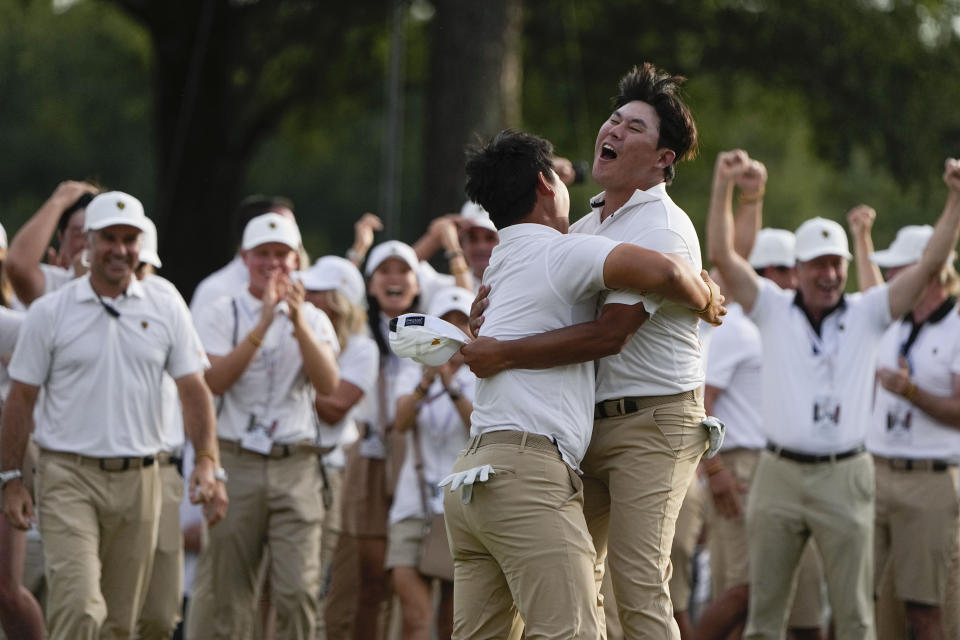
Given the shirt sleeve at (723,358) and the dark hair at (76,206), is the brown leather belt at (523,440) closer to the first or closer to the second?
the dark hair at (76,206)

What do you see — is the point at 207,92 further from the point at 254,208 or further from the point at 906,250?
the point at 906,250

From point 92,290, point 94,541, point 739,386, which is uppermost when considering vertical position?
point 92,290

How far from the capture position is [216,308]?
8742 mm

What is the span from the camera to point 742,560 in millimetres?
9523

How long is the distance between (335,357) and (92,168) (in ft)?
105

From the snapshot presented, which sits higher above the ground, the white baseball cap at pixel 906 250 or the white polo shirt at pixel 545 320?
the white baseball cap at pixel 906 250

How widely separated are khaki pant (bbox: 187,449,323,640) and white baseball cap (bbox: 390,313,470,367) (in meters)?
2.96

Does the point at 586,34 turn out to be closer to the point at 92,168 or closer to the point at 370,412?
the point at 370,412

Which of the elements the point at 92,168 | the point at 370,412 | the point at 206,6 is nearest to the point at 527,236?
the point at 370,412

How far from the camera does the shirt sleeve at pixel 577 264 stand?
5430 mm

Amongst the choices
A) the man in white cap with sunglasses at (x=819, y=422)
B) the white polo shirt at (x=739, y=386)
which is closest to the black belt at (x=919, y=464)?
the man in white cap with sunglasses at (x=819, y=422)

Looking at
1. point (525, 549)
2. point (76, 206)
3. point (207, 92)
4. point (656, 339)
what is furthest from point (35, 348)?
point (207, 92)

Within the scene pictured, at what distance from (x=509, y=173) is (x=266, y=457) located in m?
3.41

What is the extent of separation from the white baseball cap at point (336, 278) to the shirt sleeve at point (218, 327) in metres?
0.82
